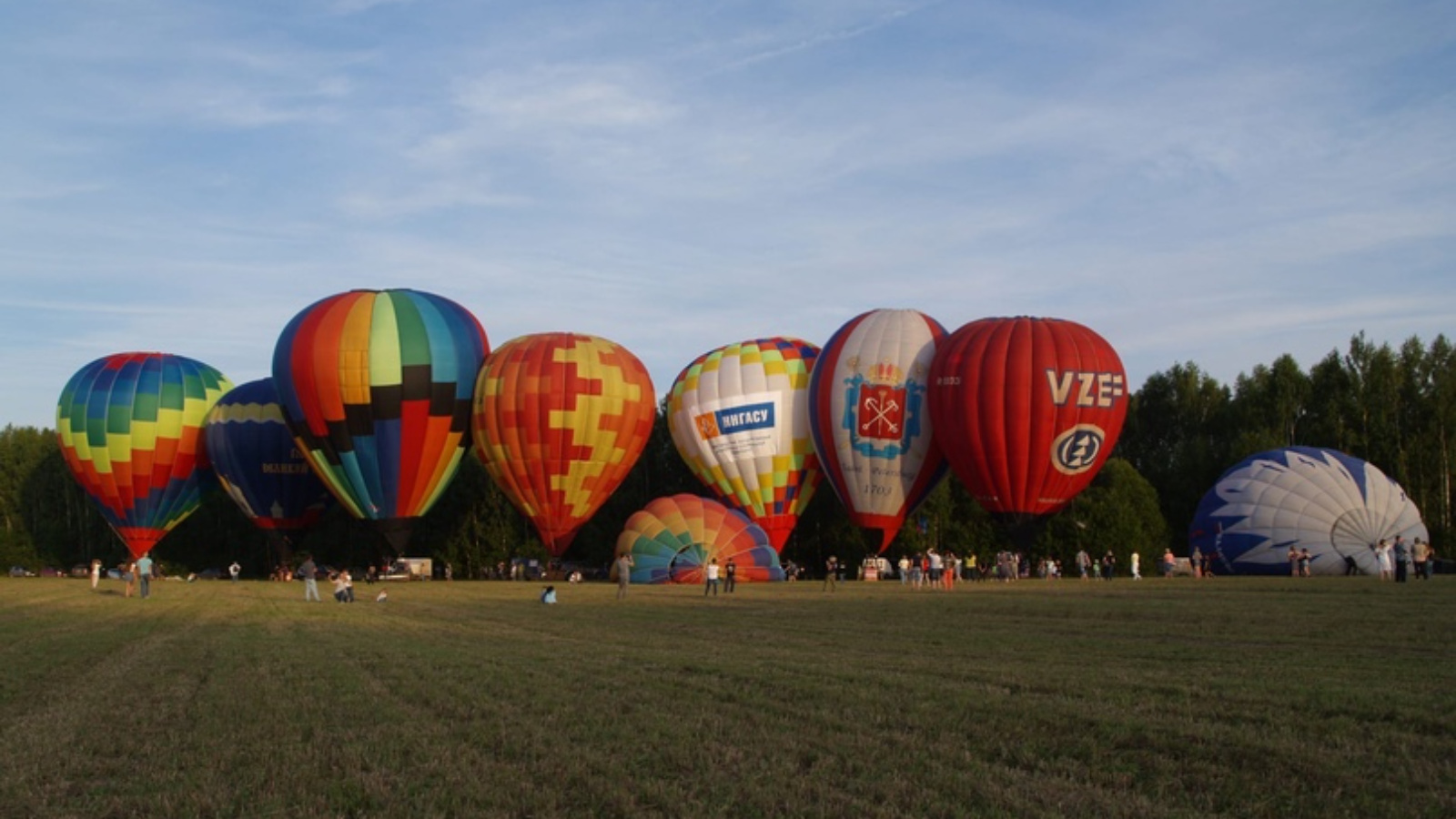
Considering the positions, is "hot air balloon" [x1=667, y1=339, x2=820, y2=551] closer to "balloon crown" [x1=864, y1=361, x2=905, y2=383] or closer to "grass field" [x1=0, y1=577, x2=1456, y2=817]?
"balloon crown" [x1=864, y1=361, x2=905, y2=383]

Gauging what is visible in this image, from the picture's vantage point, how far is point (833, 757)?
21.3 ft

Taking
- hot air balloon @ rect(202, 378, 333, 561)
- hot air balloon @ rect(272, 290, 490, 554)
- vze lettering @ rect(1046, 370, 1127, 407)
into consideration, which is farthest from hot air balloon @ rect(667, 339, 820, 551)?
hot air balloon @ rect(202, 378, 333, 561)

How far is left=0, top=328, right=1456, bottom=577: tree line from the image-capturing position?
148 feet

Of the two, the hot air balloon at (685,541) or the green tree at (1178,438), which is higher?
the green tree at (1178,438)

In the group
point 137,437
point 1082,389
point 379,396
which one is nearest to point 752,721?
point 1082,389

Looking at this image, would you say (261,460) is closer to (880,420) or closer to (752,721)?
(880,420)

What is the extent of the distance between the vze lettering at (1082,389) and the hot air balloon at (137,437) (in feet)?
91.6

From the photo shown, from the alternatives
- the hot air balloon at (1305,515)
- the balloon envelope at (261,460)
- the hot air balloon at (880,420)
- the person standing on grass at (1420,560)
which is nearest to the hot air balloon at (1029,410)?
the hot air balloon at (880,420)

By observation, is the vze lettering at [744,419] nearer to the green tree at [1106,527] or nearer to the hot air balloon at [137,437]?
the green tree at [1106,527]

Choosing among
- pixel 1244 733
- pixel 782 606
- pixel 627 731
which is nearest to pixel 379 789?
pixel 627 731

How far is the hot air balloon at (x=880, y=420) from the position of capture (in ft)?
116

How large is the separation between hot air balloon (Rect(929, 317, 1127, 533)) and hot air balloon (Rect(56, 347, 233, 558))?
82.5 ft

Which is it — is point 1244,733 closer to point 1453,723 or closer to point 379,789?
point 1453,723

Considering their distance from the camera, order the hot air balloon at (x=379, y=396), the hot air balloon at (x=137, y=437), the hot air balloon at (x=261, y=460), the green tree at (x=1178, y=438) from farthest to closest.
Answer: the green tree at (x=1178, y=438)
the hot air balloon at (x=137, y=437)
the hot air balloon at (x=261, y=460)
the hot air balloon at (x=379, y=396)
